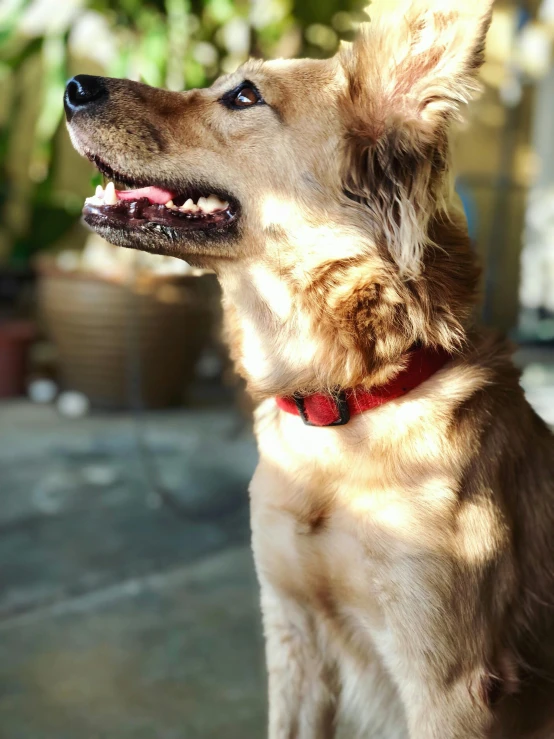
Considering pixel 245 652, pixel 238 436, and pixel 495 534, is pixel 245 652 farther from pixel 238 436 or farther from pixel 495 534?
pixel 238 436

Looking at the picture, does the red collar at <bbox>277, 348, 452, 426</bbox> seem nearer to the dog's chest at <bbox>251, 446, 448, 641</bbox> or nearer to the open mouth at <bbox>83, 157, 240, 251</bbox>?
the dog's chest at <bbox>251, 446, 448, 641</bbox>

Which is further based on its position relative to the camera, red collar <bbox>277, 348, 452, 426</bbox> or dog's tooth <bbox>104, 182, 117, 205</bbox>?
dog's tooth <bbox>104, 182, 117, 205</bbox>

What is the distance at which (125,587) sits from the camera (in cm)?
261

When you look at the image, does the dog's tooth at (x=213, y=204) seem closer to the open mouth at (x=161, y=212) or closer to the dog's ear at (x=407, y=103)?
the open mouth at (x=161, y=212)

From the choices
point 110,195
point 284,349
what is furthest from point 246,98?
point 284,349

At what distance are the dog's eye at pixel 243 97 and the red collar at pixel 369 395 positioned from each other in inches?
23.4

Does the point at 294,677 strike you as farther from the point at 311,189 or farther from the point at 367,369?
the point at 311,189

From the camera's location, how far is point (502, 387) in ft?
4.87

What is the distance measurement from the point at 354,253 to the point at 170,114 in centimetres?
48

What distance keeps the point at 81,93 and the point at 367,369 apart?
30.1 inches

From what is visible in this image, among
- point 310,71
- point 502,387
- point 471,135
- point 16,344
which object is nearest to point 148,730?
point 502,387

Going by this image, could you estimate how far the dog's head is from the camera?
139cm

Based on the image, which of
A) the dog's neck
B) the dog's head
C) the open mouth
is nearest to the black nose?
the dog's head

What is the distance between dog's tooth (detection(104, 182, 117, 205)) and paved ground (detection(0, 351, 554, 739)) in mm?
1227
